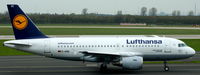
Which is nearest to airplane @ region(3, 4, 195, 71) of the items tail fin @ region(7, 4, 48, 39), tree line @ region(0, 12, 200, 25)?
tail fin @ region(7, 4, 48, 39)

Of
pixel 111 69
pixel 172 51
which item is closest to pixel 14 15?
pixel 111 69

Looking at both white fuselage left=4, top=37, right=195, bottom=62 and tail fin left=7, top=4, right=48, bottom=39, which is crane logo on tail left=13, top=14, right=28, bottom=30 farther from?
white fuselage left=4, top=37, right=195, bottom=62

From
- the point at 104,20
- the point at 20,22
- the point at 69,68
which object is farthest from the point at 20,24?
the point at 104,20

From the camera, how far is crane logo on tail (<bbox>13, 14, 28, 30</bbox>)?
27641 millimetres

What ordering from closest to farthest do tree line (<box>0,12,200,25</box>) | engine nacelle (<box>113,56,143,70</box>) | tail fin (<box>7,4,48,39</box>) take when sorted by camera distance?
engine nacelle (<box>113,56,143,70</box>), tail fin (<box>7,4,48,39</box>), tree line (<box>0,12,200,25</box>)

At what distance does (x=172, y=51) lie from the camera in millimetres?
27734

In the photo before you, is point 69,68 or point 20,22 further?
point 69,68

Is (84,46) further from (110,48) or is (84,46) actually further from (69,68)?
(69,68)

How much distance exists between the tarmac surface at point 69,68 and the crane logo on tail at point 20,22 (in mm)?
3248

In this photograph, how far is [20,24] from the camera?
90.9 feet

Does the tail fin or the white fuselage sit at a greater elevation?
the tail fin

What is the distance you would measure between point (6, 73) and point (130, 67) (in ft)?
28.2

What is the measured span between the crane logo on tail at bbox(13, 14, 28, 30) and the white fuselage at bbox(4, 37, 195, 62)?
1074 millimetres

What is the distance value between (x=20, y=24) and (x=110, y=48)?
6839 millimetres
